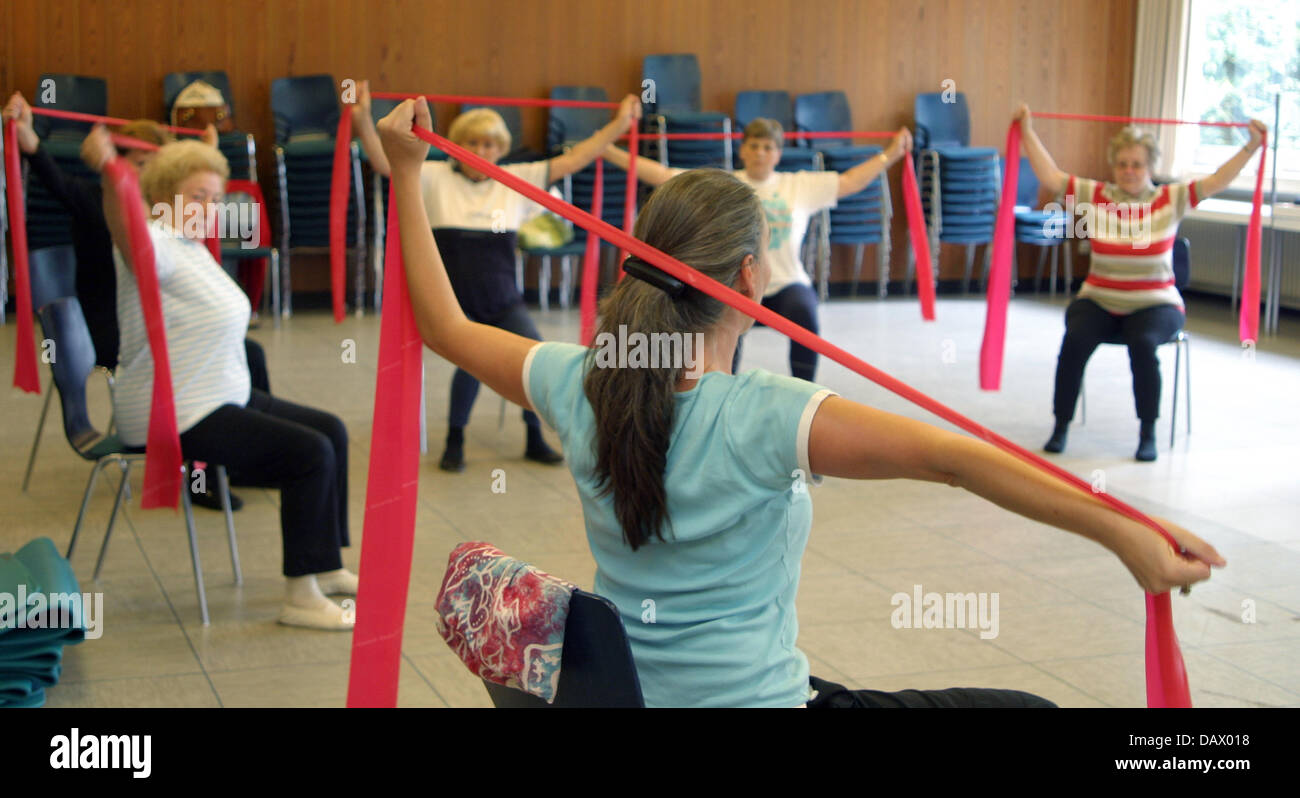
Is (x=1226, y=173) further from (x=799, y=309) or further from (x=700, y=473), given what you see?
(x=700, y=473)

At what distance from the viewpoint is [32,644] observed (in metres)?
3.02

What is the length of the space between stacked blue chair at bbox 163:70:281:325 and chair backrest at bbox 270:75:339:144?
25 centimetres

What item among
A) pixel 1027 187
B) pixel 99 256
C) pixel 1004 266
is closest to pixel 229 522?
pixel 99 256

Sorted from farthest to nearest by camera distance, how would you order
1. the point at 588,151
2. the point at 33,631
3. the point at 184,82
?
the point at 184,82 → the point at 588,151 → the point at 33,631

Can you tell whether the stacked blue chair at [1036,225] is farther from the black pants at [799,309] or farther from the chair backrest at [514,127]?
the black pants at [799,309]

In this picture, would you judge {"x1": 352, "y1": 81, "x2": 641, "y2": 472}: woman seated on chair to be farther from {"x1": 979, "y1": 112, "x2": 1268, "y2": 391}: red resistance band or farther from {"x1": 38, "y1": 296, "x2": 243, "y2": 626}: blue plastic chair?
{"x1": 979, "y1": 112, "x2": 1268, "y2": 391}: red resistance band

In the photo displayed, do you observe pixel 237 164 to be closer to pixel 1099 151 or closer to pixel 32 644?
pixel 32 644

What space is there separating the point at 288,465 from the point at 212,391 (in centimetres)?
31

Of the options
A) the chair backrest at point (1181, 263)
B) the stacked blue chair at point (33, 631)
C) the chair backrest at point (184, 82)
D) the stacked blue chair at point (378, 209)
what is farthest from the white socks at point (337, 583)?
the chair backrest at point (184, 82)

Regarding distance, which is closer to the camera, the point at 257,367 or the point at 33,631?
the point at 33,631

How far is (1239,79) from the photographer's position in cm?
1014
